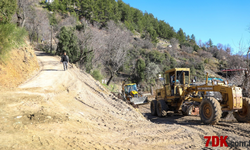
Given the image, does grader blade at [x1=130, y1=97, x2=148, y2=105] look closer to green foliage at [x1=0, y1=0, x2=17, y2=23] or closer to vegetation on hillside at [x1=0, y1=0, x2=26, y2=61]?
vegetation on hillside at [x1=0, y1=0, x2=26, y2=61]

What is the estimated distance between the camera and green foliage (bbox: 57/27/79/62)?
888 inches

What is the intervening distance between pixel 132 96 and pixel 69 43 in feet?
36.0

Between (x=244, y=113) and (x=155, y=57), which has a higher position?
(x=155, y=57)

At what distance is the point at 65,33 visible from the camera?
2250 centimetres

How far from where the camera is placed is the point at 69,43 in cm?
2302

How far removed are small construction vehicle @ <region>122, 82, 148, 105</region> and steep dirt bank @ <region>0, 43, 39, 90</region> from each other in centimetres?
951

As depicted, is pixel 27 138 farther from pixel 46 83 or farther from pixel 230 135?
pixel 46 83

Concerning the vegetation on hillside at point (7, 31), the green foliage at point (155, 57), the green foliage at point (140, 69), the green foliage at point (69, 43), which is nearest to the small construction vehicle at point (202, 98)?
the vegetation on hillside at point (7, 31)

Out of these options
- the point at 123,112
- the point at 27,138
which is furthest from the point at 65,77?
the point at 27,138

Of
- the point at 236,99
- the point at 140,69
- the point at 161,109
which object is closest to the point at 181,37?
the point at 140,69

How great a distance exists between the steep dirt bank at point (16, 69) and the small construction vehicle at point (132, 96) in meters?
9.51

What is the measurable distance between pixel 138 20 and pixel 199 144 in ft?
256

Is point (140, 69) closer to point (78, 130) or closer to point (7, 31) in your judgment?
point (7, 31)

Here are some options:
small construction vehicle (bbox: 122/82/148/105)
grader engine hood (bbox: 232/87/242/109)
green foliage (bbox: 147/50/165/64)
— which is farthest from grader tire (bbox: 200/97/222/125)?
green foliage (bbox: 147/50/165/64)
